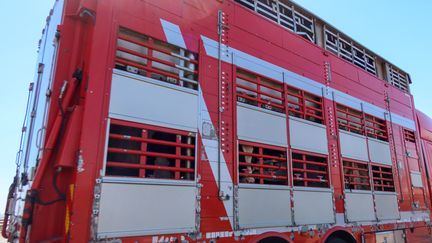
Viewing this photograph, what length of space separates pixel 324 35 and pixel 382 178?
2.79 meters

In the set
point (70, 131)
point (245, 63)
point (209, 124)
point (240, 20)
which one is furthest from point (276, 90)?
point (70, 131)

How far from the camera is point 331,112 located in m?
5.05

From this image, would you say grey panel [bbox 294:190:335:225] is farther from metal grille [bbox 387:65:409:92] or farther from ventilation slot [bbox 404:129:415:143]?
metal grille [bbox 387:65:409:92]

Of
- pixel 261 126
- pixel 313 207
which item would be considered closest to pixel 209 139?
pixel 261 126

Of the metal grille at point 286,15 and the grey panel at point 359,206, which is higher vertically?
the metal grille at point 286,15

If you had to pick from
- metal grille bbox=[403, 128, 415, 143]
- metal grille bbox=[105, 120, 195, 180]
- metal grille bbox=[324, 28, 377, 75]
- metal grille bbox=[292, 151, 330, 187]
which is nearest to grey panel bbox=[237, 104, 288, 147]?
metal grille bbox=[292, 151, 330, 187]

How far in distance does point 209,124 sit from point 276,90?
4.32 ft

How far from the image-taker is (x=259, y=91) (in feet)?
13.1

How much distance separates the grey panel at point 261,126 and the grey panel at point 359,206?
5.40ft

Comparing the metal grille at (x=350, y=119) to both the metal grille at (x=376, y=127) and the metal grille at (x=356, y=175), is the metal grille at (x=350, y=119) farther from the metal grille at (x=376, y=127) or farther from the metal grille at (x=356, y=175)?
the metal grille at (x=356, y=175)

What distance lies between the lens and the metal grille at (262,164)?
3.64m

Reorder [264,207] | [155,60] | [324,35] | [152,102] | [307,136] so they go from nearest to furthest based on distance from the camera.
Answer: [152,102] < [155,60] < [264,207] < [307,136] < [324,35]

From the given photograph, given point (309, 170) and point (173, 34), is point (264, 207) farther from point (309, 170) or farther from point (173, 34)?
point (173, 34)

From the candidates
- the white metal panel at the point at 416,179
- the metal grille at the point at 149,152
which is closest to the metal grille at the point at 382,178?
the white metal panel at the point at 416,179
